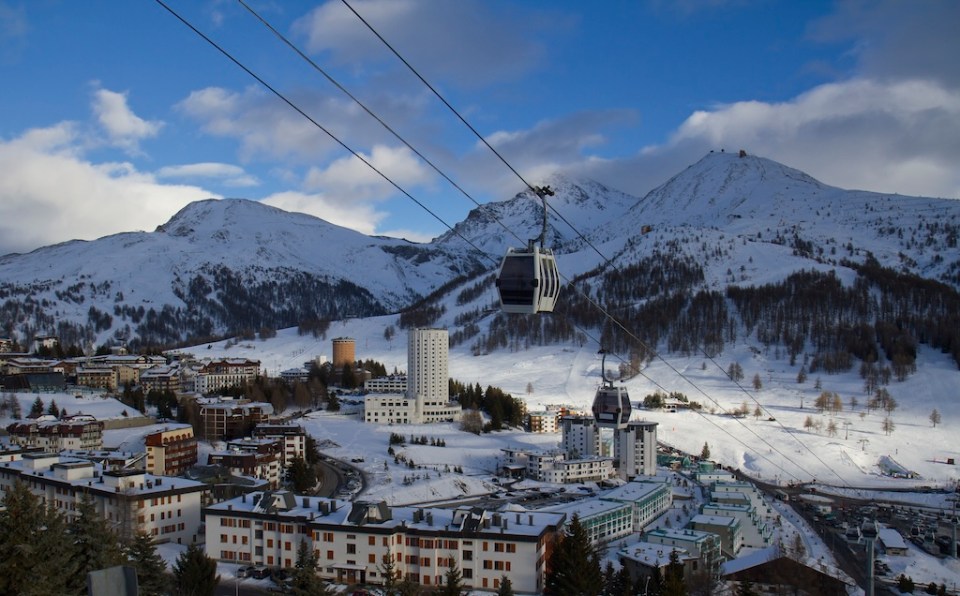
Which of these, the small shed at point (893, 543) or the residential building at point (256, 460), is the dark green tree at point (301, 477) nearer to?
the residential building at point (256, 460)

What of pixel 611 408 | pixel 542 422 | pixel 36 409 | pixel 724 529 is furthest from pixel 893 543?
pixel 36 409

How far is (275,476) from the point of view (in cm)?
2933

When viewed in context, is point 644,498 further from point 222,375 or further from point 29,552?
point 222,375

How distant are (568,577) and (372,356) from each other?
6472cm

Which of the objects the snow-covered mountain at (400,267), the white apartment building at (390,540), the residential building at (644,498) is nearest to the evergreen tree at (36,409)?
the white apartment building at (390,540)

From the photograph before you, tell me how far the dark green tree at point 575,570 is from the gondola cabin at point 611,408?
2228mm

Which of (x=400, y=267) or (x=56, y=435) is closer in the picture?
(x=56, y=435)

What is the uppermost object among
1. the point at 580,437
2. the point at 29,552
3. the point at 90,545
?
the point at 29,552

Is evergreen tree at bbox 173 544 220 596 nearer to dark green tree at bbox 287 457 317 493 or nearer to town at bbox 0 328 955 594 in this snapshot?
town at bbox 0 328 955 594

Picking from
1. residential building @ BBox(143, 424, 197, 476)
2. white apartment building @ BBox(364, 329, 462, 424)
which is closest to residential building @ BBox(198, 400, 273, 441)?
residential building @ BBox(143, 424, 197, 476)

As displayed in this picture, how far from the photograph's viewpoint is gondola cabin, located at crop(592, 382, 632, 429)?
15953mm

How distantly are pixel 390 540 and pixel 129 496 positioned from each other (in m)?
7.62

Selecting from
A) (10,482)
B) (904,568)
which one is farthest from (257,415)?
(904,568)

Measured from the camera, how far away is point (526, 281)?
27.7 feet
